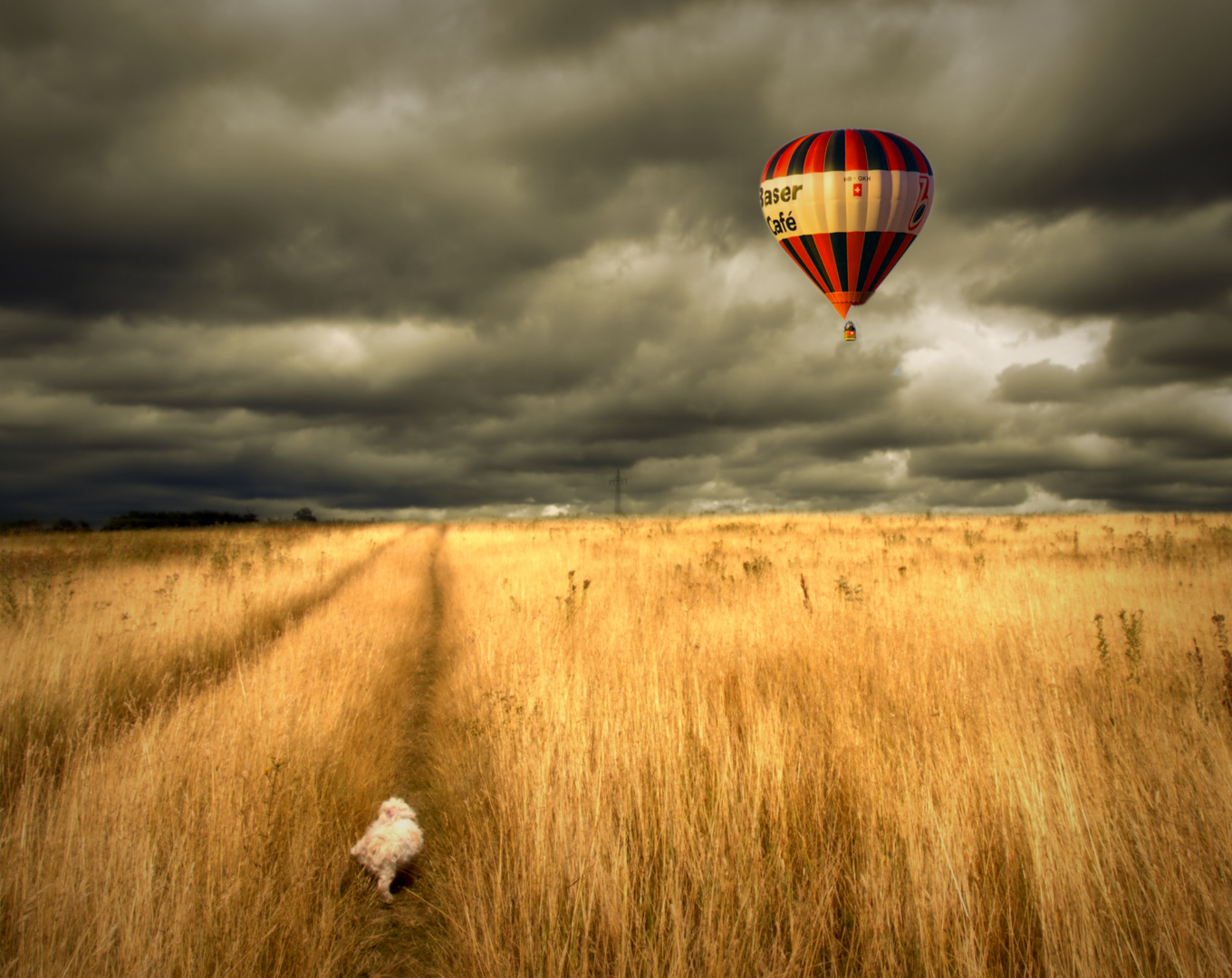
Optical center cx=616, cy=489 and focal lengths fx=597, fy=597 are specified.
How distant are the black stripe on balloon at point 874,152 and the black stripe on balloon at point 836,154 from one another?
2.07 ft

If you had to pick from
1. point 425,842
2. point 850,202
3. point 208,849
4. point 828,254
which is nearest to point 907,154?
point 850,202

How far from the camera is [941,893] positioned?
9.21 ft

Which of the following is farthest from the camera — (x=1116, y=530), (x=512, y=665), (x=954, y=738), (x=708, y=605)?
(x=1116, y=530)

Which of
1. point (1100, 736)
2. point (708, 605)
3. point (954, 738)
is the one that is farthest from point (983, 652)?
point (708, 605)

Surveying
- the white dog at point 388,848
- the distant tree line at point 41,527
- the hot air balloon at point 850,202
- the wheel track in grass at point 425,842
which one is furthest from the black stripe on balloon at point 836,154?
the distant tree line at point 41,527

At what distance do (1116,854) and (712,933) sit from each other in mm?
2305

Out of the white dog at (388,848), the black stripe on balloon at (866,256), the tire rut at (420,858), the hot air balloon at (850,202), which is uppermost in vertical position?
the hot air balloon at (850,202)

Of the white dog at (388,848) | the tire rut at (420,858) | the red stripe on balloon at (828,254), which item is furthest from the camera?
the red stripe on balloon at (828,254)

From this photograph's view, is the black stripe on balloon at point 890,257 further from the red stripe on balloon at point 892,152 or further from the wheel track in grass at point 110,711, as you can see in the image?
the wheel track in grass at point 110,711

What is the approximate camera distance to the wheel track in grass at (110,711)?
16.3ft

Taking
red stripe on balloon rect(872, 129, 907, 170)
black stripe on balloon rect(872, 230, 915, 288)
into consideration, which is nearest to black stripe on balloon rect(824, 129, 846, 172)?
red stripe on balloon rect(872, 129, 907, 170)

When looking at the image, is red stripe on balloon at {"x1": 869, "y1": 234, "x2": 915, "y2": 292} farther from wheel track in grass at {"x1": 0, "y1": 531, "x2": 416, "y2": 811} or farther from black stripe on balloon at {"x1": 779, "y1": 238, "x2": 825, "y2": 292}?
wheel track in grass at {"x1": 0, "y1": 531, "x2": 416, "y2": 811}

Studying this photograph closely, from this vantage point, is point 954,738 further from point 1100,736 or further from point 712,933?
point 712,933

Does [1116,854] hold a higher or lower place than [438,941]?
higher
